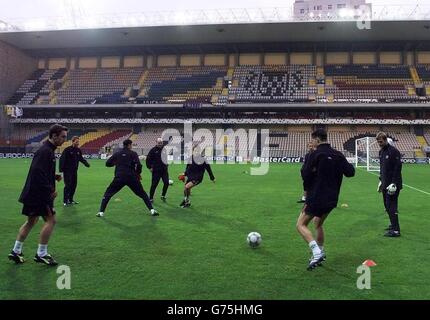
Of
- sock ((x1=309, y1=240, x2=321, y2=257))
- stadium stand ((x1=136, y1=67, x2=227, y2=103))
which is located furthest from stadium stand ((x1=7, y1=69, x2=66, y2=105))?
sock ((x1=309, y1=240, x2=321, y2=257))

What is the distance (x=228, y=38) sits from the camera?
47375mm

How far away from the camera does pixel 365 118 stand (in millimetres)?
47031

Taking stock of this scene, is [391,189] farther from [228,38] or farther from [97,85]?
[97,85]

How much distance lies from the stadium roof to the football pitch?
34504 millimetres

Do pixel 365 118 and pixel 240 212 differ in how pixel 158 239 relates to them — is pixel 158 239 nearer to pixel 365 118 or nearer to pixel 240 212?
pixel 240 212

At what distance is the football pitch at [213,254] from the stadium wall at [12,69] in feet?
143

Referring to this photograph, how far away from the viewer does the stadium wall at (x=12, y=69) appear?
51.0 metres

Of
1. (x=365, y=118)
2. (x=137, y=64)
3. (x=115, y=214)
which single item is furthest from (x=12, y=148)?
(x=115, y=214)

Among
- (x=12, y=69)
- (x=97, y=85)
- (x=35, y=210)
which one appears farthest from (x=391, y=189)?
(x=12, y=69)

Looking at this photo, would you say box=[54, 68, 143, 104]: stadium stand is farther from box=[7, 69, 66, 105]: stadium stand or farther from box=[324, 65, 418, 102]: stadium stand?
box=[324, 65, 418, 102]: stadium stand

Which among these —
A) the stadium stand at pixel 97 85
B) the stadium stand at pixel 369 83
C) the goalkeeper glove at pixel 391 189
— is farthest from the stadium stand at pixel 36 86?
the goalkeeper glove at pixel 391 189

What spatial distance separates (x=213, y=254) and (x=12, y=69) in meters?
52.9
